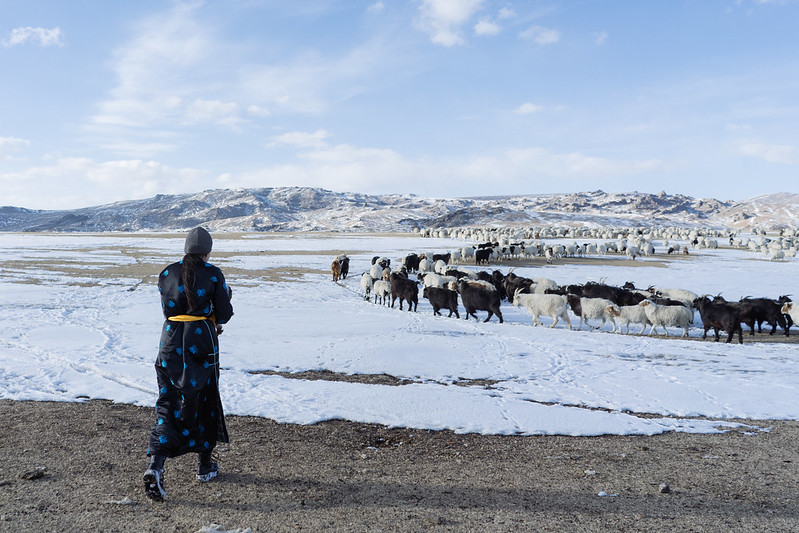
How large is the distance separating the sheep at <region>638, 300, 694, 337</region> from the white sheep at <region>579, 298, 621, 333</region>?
0.80 meters

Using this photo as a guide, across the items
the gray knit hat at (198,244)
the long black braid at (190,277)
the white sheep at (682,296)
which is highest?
the gray knit hat at (198,244)

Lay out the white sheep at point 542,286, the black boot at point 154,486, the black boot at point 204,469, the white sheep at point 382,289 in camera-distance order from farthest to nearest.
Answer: the white sheep at point 542,286 → the white sheep at point 382,289 → the black boot at point 204,469 → the black boot at point 154,486

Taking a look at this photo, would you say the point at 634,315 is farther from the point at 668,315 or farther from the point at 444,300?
the point at 444,300

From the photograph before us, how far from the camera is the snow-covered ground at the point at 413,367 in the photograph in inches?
271

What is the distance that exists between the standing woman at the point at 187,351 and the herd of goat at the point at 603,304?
12.3 metres

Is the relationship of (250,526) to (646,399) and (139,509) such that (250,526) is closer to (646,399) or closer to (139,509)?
(139,509)

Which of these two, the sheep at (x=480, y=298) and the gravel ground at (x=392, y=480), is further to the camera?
the sheep at (x=480, y=298)

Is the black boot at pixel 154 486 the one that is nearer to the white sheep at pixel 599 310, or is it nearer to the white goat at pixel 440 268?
the white sheep at pixel 599 310

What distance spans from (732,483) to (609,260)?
34309 millimetres

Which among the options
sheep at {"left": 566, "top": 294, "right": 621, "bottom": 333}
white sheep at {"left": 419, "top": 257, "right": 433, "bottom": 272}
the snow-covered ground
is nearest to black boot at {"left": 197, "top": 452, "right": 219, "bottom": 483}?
the snow-covered ground

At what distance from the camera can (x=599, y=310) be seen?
1506 cm

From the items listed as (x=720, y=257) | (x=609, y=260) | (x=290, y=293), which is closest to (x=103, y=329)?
(x=290, y=293)

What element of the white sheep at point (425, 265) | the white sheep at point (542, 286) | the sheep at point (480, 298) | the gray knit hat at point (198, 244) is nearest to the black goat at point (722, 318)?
the sheep at point (480, 298)

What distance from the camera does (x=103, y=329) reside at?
474 inches
